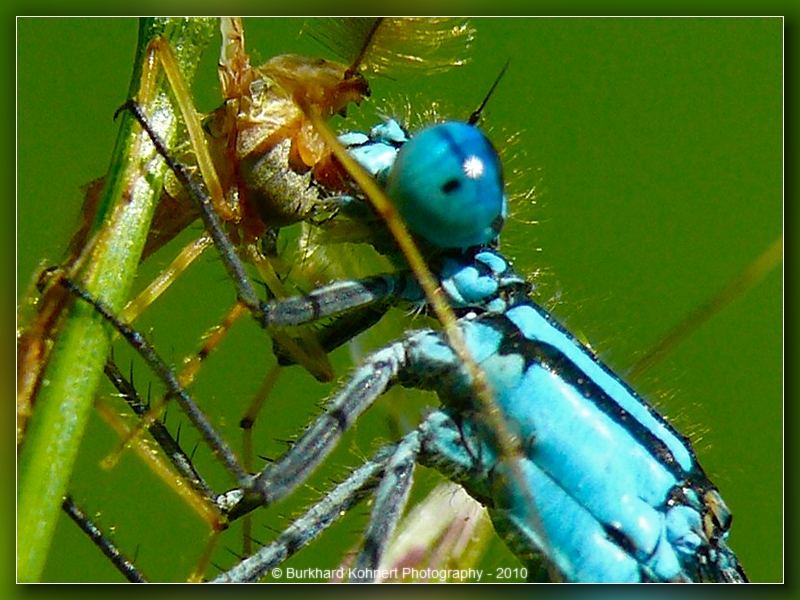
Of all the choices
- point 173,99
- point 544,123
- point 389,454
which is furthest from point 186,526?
point 544,123

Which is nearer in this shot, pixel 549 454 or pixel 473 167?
pixel 473 167

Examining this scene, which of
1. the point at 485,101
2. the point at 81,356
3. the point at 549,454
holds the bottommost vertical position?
the point at 549,454

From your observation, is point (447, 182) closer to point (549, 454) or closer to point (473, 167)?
point (473, 167)

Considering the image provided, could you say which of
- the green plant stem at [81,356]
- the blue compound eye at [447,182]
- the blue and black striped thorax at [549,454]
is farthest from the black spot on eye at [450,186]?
the green plant stem at [81,356]

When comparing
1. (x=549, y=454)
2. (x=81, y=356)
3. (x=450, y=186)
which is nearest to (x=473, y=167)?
(x=450, y=186)

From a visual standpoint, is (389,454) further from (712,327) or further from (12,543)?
(712,327)

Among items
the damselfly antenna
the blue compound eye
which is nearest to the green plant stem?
the blue compound eye

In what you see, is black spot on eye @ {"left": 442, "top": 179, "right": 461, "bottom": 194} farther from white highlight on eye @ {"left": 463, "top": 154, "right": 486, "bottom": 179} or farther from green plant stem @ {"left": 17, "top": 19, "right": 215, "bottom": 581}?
green plant stem @ {"left": 17, "top": 19, "right": 215, "bottom": 581}

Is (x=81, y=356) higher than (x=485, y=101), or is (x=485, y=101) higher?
(x=485, y=101)

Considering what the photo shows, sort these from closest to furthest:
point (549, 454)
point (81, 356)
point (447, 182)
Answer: point (81, 356), point (447, 182), point (549, 454)
